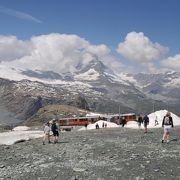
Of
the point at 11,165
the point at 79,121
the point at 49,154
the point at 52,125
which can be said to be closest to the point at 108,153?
the point at 49,154

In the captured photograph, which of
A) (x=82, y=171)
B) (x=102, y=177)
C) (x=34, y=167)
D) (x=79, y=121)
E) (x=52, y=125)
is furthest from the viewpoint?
(x=79, y=121)

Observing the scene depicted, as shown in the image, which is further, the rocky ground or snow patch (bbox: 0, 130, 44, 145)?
snow patch (bbox: 0, 130, 44, 145)

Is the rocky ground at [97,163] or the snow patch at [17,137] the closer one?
the rocky ground at [97,163]

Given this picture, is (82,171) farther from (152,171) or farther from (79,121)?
(79,121)

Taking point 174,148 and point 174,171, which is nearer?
point 174,171

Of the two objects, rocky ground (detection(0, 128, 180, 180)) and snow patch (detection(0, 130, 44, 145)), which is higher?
snow patch (detection(0, 130, 44, 145))

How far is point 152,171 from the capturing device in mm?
27016

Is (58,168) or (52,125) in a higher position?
(52,125)

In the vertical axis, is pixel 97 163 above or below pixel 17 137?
below

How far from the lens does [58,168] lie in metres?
29.9

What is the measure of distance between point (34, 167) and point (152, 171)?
28.8 ft

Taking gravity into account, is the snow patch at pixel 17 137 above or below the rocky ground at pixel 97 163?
above

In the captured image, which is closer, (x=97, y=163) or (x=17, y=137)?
(x=97, y=163)

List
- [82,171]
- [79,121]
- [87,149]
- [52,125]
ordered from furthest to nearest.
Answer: [79,121] → [52,125] → [87,149] → [82,171]
